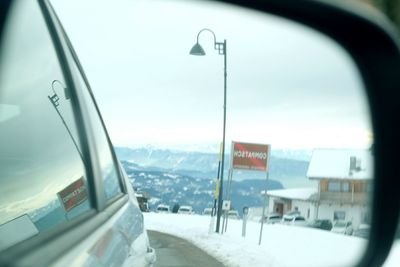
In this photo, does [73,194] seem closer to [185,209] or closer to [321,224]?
[185,209]

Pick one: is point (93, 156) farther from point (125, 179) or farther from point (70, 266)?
point (70, 266)

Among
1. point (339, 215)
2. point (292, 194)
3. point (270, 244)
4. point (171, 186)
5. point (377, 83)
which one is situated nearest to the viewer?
point (377, 83)

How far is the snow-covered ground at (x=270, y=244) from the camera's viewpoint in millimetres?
3479

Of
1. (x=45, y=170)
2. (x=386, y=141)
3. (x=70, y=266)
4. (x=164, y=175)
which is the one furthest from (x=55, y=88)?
(x=386, y=141)

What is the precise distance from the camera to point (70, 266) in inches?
60.8

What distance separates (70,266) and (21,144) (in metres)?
0.65

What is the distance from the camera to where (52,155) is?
2178mm

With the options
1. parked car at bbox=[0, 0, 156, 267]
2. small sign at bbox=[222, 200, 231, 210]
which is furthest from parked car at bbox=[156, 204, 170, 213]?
small sign at bbox=[222, 200, 231, 210]

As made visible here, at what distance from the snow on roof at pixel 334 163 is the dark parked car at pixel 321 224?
1.30 metres

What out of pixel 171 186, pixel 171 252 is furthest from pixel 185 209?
pixel 171 186

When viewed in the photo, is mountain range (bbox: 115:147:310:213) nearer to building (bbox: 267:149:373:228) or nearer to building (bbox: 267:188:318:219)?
building (bbox: 267:149:373:228)

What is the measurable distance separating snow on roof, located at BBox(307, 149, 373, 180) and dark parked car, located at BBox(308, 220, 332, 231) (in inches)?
51.3

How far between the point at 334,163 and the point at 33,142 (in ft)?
7.79

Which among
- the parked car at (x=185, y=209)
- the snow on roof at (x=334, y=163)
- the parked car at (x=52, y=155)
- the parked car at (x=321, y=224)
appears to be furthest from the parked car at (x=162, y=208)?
the parked car at (x=321, y=224)
